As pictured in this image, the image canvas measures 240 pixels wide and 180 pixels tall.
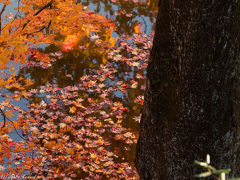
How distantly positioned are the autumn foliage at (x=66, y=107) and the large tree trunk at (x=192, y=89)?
1.37 metres

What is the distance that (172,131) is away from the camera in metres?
2.86

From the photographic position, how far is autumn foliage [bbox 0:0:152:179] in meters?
4.26

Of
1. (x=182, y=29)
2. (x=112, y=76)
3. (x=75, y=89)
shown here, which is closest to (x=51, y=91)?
(x=75, y=89)

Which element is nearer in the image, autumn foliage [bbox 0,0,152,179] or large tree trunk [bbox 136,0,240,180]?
large tree trunk [bbox 136,0,240,180]

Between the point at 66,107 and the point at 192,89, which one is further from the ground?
the point at 66,107

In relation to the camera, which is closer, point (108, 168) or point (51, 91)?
point (108, 168)

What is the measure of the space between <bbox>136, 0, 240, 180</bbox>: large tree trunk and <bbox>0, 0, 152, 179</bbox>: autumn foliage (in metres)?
1.37

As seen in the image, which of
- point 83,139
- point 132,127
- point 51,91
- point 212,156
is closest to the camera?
point 212,156

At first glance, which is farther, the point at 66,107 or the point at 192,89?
the point at 66,107

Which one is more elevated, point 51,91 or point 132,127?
point 51,91

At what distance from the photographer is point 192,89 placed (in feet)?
8.54

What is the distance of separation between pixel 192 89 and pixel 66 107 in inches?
137

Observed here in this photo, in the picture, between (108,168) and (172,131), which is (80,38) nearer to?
(108,168)

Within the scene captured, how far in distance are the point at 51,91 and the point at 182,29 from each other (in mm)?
4065
